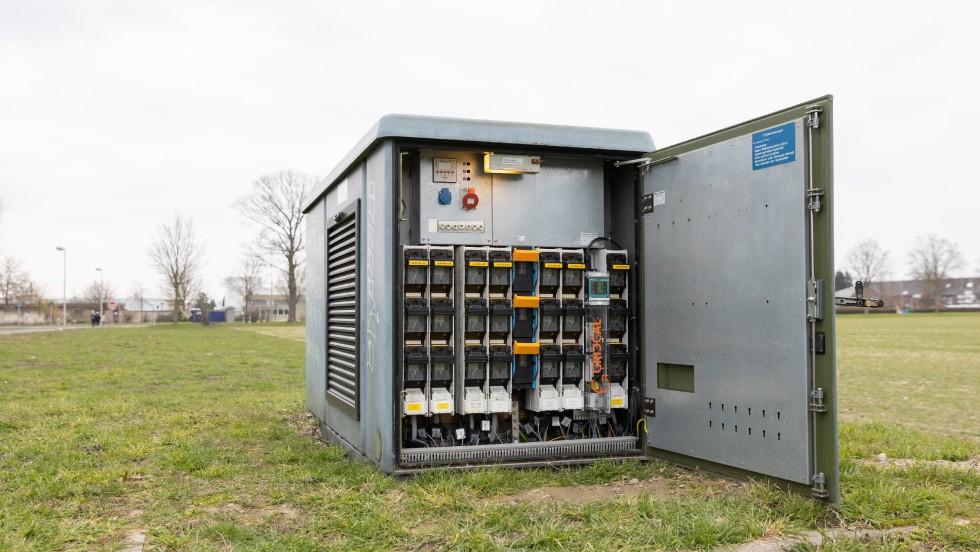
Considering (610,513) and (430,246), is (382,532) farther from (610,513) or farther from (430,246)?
(430,246)

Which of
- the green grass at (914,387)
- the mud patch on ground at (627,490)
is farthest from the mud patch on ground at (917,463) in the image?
the green grass at (914,387)

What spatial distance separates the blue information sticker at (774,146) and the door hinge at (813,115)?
0.11 m

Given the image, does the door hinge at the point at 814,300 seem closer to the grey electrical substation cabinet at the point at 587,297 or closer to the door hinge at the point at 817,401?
the grey electrical substation cabinet at the point at 587,297

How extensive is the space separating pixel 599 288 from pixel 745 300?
1.44 m

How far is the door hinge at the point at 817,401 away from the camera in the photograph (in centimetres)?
437

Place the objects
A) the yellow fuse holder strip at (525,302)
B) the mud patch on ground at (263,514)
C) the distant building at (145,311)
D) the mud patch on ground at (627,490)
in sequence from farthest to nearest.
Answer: the distant building at (145,311) → the yellow fuse holder strip at (525,302) → the mud patch on ground at (627,490) → the mud patch on ground at (263,514)

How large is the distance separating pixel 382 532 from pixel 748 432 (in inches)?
98.7

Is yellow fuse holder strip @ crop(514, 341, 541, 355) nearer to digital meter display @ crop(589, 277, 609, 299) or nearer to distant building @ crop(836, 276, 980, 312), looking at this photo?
digital meter display @ crop(589, 277, 609, 299)

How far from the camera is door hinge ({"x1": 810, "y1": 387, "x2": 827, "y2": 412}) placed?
4.37 m

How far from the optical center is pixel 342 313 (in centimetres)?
696

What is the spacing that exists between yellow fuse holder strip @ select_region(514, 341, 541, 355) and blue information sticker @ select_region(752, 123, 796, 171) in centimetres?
229

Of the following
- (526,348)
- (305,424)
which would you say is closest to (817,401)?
(526,348)

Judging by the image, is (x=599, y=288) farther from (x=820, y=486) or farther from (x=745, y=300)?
(x=820, y=486)

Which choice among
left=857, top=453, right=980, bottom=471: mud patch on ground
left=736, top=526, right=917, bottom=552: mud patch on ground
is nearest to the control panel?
left=736, top=526, right=917, bottom=552: mud patch on ground
